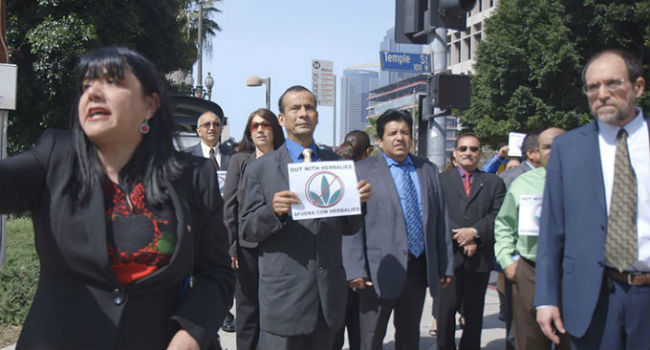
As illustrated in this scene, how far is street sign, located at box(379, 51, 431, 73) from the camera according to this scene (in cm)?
910

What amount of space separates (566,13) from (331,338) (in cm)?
2762

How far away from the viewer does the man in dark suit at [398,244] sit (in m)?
4.51

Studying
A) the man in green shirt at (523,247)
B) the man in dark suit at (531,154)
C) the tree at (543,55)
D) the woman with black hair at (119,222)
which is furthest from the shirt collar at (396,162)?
the tree at (543,55)

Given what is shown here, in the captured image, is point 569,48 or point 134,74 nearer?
point 134,74

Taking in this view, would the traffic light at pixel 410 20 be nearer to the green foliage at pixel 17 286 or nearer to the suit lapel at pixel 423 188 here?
the suit lapel at pixel 423 188

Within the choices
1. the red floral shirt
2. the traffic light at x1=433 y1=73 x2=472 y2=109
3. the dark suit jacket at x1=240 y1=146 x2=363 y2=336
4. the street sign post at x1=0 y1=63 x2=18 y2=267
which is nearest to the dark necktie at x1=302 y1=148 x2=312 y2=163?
the dark suit jacket at x1=240 y1=146 x2=363 y2=336

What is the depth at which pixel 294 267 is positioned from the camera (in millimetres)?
3814

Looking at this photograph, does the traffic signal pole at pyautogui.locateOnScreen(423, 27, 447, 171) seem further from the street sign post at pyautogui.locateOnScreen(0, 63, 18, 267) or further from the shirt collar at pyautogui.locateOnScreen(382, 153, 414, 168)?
the street sign post at pyautogui.locateOnScreen(0, 63, 18, 267)

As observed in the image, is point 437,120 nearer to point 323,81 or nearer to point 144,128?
point 144,128

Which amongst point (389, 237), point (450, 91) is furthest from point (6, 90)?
point (450, 91)

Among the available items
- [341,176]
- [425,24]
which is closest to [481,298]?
[341,176]

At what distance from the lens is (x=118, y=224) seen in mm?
2029

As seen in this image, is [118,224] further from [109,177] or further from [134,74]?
[134,74]

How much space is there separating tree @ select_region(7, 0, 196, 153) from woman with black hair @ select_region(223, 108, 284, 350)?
773 cm
